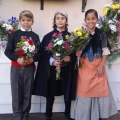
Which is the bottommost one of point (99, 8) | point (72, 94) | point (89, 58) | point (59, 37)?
point (72, 94)

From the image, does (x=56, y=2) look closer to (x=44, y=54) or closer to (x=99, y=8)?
(x=99, y=8)

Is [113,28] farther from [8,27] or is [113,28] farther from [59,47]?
Result: [8,27]

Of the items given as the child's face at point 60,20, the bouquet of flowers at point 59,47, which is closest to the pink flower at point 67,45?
the bouquet of flowers at point 59,47

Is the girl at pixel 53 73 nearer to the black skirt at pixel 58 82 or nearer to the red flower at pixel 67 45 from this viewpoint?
the black skirt at pixel 58 82

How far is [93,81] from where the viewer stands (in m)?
3.58

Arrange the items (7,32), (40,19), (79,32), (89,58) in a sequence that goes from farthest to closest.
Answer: (40,19) → (7,32) → (89,58) → (79,32)

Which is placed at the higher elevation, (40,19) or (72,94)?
(40,19)

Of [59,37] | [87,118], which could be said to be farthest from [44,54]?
[87,118]

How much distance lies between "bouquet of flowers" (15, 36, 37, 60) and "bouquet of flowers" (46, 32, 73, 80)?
19 cm

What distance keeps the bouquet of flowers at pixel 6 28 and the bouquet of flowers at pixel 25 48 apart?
58cm

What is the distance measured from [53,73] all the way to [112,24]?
1152 mm

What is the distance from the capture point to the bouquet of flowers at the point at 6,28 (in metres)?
3.87

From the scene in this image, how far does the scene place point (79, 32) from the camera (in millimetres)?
3314

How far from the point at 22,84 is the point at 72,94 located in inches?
26.4
